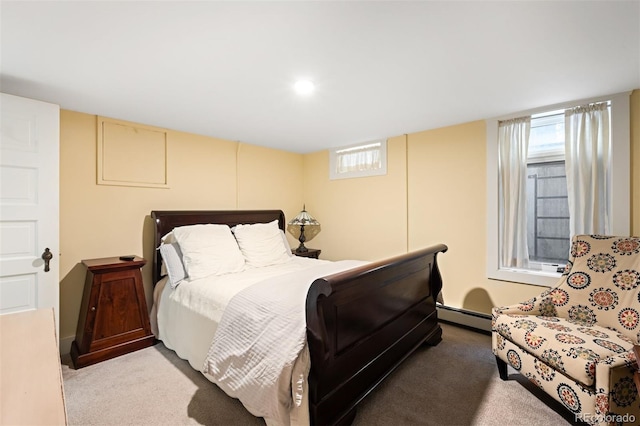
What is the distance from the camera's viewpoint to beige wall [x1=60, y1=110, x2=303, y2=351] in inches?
104

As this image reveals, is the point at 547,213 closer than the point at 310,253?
Yes

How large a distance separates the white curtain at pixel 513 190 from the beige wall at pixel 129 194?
2.95 meters

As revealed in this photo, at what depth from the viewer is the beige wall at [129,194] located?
263 cm

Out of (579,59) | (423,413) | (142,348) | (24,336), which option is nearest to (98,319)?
(142,348)

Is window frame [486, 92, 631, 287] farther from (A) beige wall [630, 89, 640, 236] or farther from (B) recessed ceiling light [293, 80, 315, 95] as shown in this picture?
(B) recessed ceiling light [293, 80, 315, 95]

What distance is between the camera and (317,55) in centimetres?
175

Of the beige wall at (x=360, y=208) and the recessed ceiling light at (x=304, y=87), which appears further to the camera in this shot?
the beige wall at (x=360, y=208)

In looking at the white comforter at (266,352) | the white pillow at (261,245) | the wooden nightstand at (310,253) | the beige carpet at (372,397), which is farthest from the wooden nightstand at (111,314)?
the wooden nightstand at (310,253)

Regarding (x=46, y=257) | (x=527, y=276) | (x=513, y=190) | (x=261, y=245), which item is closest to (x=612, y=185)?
(x=513, y=190)

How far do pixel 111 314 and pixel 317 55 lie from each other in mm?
2733

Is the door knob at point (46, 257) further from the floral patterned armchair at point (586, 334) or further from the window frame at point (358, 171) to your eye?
the floral patterned armchair at point (586, 334)

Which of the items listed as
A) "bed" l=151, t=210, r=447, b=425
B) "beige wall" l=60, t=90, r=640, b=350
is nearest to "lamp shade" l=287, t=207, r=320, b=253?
"beige wall" l=60, t=90, r=640, b=350

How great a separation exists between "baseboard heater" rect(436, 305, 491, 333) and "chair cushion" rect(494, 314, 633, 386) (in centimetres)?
89

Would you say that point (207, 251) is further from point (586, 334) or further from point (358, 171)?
point (586, 334)
